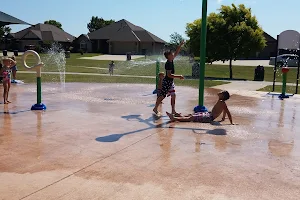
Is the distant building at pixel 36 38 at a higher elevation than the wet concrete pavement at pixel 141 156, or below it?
higher

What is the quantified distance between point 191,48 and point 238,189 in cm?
2067

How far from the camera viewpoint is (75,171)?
421 centimetres

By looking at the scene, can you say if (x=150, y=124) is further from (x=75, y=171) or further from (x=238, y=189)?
(x=238, y=189)

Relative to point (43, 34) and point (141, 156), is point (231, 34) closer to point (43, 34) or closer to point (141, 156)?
point (141, 156)

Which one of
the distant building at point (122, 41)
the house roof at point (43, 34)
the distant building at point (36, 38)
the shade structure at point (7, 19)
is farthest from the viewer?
the house roof at point (43, 34)

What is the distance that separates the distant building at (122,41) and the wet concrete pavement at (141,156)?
53.0 m

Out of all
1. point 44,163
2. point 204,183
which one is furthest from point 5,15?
point 204,183

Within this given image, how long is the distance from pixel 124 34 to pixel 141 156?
193 feet

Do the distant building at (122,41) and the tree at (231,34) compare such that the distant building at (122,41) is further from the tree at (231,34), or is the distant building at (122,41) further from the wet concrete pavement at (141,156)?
the wet concrete pavement at (141,156)

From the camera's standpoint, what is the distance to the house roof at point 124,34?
60.5 meters

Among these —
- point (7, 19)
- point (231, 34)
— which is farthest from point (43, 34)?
point (7, 19)

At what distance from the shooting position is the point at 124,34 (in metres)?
62.1

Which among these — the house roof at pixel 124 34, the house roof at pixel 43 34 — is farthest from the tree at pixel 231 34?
the house roof at pixel 43 34

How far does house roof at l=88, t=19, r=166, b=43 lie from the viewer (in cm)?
6047
